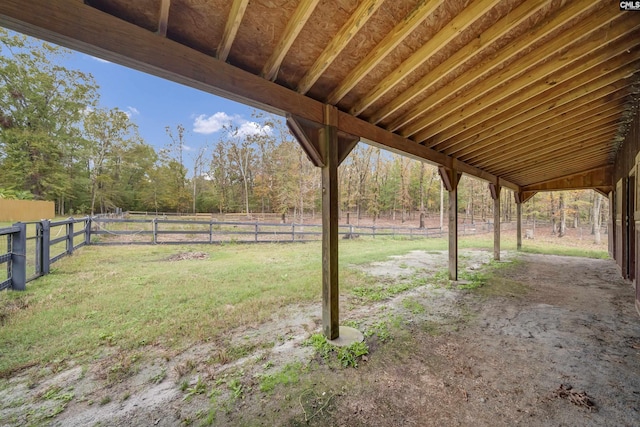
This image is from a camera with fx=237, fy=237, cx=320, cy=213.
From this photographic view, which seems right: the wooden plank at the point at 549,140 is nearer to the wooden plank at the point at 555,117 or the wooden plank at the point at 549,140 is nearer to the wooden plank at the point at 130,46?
the wooden plank at the point at 555,117

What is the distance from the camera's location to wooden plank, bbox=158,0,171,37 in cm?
132

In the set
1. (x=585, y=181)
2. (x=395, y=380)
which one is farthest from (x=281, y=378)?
(x=585, y=181)

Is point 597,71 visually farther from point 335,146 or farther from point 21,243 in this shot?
point 21,243

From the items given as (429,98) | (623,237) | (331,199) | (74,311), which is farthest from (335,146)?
(623,237)

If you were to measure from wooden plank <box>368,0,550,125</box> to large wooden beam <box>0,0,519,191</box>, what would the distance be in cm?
94

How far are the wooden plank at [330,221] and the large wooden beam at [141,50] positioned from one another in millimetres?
205

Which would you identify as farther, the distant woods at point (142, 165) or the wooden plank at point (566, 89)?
the distant woods at point (142, 165)

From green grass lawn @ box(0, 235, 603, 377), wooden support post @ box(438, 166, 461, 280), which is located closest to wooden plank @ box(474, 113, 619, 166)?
wooden support post @ box(438, 166, 461, 280)

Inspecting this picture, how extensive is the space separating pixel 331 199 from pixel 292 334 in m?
1.59

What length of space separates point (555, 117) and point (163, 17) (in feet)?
15.3

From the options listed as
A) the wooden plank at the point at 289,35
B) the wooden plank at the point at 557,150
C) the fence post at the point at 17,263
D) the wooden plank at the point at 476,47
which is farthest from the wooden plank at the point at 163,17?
the wooden plank at the point at 557,150

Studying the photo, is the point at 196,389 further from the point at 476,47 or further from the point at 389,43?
the point at 476,47

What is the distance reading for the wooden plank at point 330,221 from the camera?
8.21 ft

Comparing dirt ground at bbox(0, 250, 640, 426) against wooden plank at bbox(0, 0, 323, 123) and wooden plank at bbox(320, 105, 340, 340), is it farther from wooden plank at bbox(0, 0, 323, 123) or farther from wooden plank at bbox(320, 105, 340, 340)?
wooden plank at bbox(0, 0, 323, 123)
